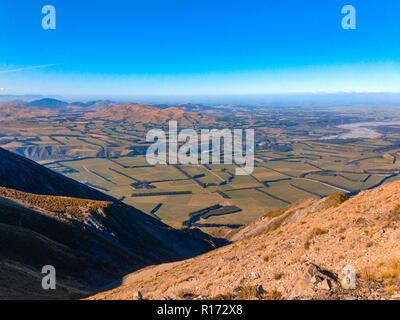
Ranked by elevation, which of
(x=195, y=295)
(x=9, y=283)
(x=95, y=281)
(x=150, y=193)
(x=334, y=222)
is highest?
(x=334, y=222)

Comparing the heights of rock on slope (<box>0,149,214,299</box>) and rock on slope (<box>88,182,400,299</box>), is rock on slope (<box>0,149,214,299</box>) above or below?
below

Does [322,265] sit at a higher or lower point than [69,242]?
higher

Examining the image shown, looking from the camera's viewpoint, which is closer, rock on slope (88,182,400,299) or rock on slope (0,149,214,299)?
rock on slope (88,182,400,299)

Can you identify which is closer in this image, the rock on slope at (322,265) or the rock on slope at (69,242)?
the rock on slope at (322,265)

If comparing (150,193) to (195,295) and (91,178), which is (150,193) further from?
(195,295)

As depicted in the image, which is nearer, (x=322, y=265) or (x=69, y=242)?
(x=322, y=265)
